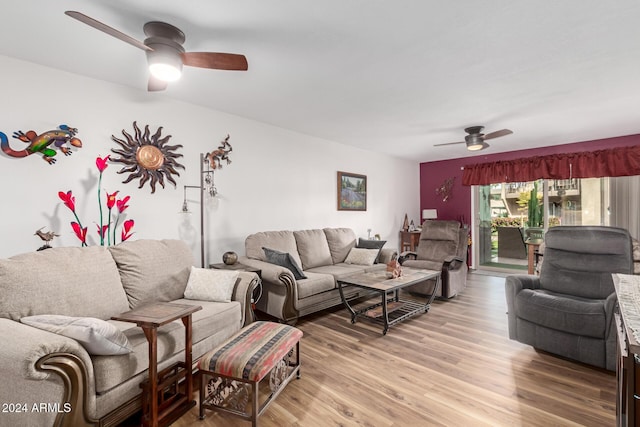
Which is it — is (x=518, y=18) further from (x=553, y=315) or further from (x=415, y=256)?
(x=415, y=256)

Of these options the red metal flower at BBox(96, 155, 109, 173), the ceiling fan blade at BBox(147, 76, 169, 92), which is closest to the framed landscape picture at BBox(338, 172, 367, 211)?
the ceiling fan blade at BBox(147, 76, 169, 92)

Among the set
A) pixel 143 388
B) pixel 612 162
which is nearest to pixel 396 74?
pixel 143 388

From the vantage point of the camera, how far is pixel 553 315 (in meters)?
2.44

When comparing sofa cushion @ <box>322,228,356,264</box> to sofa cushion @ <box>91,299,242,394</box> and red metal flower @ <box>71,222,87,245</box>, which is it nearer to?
sofa cushion @ <box>91,299,242,394</box>

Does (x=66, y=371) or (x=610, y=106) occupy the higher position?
(x=610, y=106)

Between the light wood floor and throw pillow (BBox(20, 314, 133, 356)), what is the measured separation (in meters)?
0.62

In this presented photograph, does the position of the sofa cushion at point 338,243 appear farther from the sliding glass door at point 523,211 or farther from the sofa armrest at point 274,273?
the sliding glass door at point 523,211

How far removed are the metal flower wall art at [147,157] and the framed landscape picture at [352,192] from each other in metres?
2.68

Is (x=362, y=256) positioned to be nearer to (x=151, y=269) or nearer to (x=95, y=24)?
(x=151, y=269)

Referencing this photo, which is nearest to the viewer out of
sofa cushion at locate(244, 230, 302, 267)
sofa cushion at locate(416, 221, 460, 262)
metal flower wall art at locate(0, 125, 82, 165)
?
metal flower wall art at locate(0, 125, 82, 165)

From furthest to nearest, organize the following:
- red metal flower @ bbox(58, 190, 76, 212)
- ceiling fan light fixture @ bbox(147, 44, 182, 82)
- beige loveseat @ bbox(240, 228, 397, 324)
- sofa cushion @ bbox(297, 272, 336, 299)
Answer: sofa cushion @ bbox(297, 272, 336, 299) → beige loveseat @ bbox(240, 228, 397, 324) → red metal flower @ bbox(58, 190, 76, 212) → ceiling fan light fixture @ bbox(147, 44, 182, 82)

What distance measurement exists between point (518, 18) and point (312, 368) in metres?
2.72

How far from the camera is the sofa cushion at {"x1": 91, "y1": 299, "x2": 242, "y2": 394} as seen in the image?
1552 millimetres

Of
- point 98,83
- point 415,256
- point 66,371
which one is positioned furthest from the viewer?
point 415,256
